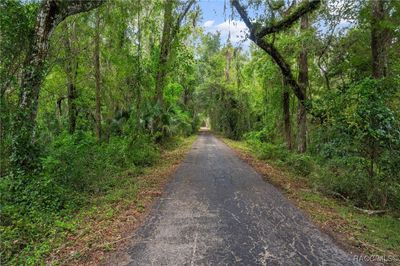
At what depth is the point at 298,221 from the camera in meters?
5.52

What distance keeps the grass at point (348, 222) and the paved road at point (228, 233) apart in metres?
0.31

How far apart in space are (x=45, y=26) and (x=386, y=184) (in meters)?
8.64

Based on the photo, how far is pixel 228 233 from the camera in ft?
15.9

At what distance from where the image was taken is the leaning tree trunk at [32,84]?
6.44m

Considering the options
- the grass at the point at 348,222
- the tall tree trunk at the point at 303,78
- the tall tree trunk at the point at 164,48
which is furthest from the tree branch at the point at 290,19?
A: the tall tree trunk at the point at 164,48

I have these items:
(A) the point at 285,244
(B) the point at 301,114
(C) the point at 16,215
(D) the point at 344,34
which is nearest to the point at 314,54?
(D) the point at 344,34

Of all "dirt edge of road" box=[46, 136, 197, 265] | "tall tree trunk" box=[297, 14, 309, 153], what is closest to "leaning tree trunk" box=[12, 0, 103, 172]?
"dirt edge of road" box=[46, 136, 197, 265]

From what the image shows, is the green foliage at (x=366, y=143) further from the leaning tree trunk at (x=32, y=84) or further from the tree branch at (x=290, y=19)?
the leaning tree trunk at (x=32, y=84)

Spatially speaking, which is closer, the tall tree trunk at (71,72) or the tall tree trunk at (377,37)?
the tall tree trunk at (377,37)

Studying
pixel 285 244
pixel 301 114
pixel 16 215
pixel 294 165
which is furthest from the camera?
pixel 301 114

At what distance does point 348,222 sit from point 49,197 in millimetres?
5918

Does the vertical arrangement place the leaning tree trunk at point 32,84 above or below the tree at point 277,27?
below

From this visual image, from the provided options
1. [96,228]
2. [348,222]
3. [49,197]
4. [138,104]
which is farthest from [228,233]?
[138,104]

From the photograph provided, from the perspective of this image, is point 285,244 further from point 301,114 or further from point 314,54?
point 314,54
